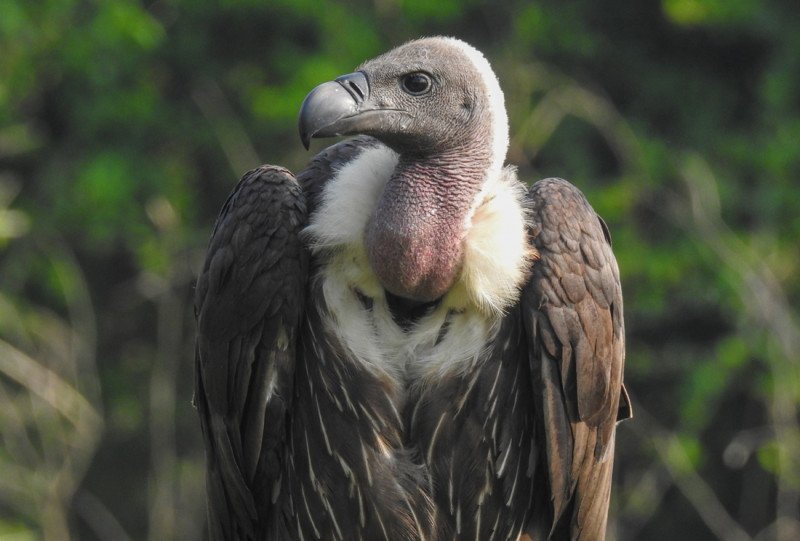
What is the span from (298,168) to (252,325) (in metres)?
4.53

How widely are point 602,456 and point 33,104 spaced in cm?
610

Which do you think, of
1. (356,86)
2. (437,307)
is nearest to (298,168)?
(437,307)

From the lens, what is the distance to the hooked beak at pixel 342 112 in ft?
11.9

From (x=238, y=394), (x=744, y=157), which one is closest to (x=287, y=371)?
(x=238, y=394)

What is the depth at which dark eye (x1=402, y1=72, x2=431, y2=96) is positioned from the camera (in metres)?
3.87

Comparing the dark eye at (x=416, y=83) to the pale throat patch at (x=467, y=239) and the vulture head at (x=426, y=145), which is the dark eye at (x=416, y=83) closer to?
the vulture head at (x=426, y=145)

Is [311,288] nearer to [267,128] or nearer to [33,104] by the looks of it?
[267,128]

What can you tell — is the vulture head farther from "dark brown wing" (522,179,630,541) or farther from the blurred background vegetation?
the blurred background vegetation

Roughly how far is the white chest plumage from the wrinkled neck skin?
0.05 m

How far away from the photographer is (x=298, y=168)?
27.4 ft

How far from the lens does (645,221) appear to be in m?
8.54

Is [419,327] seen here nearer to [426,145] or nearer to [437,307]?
[437,307]

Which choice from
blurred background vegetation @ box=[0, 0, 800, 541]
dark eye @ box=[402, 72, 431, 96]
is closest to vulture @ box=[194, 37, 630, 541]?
dark eye @ box=[402, 72, 431, 96]

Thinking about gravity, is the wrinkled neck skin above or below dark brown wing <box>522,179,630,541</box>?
above
